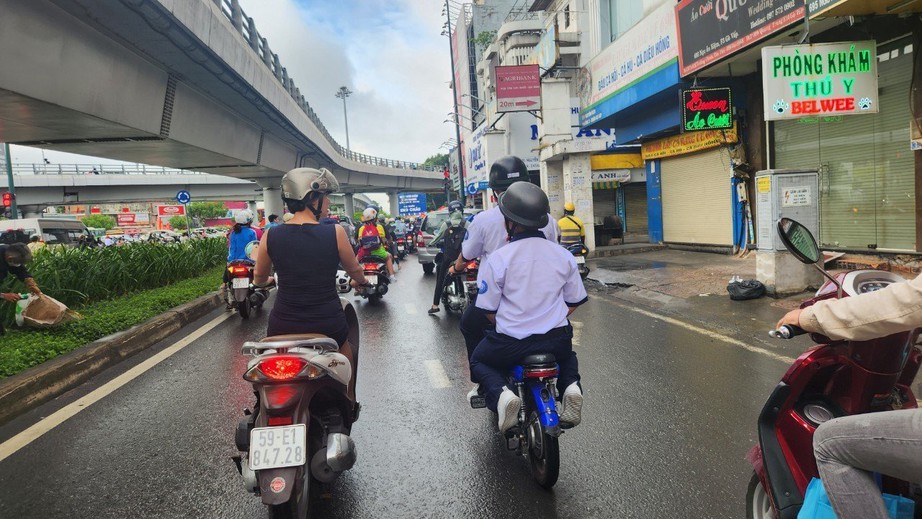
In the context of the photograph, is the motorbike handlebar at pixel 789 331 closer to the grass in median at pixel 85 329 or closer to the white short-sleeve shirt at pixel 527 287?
the white short-sleeve shirt at pixel 527 287

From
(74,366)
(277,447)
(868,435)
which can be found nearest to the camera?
(868,435)

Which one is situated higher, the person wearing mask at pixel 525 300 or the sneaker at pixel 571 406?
the person wearing mask at pixel 525 300

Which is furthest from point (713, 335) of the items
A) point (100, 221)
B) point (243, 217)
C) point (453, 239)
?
point (100, 221)

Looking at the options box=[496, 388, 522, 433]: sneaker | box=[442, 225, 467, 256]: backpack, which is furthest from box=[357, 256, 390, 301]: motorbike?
A: box=[496, 388, 522, 433]: sneaker

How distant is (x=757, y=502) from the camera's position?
8.21 ft

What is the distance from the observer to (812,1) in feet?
28.4

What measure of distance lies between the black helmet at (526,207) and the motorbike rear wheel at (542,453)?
40.3 inches

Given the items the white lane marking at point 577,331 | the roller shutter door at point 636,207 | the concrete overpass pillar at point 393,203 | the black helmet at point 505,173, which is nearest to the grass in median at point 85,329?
the black helmet at point 505,173

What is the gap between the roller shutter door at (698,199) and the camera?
15.2 m

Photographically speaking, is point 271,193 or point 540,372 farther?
point 271,193

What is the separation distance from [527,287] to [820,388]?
4.85 feet

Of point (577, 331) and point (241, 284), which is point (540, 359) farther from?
point (241, 284)

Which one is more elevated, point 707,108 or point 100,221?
point 100,221

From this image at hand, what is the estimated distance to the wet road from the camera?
319 centimetres
